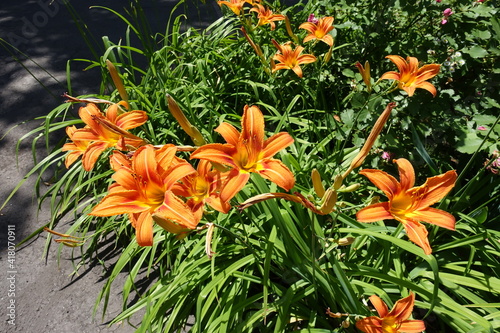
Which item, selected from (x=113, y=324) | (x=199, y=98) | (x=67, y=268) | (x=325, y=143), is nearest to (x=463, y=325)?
(x=325, y=143)

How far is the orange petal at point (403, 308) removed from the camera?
4.31ft

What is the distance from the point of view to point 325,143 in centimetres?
211

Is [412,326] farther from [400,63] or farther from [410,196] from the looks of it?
[400,63]

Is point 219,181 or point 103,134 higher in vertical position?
point 103,134

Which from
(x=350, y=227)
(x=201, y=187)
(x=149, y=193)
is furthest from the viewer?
(x=350, y=227)

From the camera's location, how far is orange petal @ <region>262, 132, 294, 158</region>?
122 centimetres

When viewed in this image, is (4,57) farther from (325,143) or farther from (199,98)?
(325,143)

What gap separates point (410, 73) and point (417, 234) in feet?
2.78

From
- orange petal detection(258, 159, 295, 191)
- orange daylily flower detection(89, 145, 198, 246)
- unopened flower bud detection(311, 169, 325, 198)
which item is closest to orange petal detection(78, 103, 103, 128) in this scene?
orange daylily flower detection(89, 145, 198, 246)

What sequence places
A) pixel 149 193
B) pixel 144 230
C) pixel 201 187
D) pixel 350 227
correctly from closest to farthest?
pixel 144 230 < pixel 149 193 < pixel 201 187 < pixel 350 227

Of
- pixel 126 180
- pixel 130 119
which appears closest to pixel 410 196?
pixel 126 180

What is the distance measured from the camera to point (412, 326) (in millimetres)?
1314

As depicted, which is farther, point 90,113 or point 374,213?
point 90,113

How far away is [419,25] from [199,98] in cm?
146
